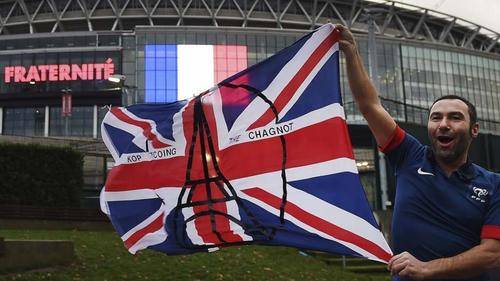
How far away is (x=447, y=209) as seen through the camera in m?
2.95

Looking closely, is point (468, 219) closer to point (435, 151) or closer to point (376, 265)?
point (435, 151)

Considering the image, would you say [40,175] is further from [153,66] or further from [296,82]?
[153,66]

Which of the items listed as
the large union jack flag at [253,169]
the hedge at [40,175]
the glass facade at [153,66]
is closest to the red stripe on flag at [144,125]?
the large union jack flag at [253,169]

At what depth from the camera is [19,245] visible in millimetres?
11438

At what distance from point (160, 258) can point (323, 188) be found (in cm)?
959

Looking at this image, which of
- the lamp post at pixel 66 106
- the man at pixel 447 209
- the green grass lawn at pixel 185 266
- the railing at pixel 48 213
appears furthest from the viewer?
the lamp post at pixel 66 106

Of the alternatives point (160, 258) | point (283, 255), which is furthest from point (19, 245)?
point (283, 255)

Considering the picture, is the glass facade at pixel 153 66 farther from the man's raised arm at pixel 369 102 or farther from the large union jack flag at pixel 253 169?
the man's raised arm at pixel 369 102

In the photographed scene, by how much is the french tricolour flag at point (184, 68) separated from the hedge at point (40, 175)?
56.3 m

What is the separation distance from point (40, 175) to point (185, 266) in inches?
444

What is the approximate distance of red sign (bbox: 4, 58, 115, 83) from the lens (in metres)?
81.8

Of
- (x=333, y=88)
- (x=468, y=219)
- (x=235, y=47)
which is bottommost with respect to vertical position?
(x=468, y=219)

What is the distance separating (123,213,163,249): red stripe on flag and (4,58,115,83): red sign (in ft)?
256

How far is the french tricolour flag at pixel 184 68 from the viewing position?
79.9 m
